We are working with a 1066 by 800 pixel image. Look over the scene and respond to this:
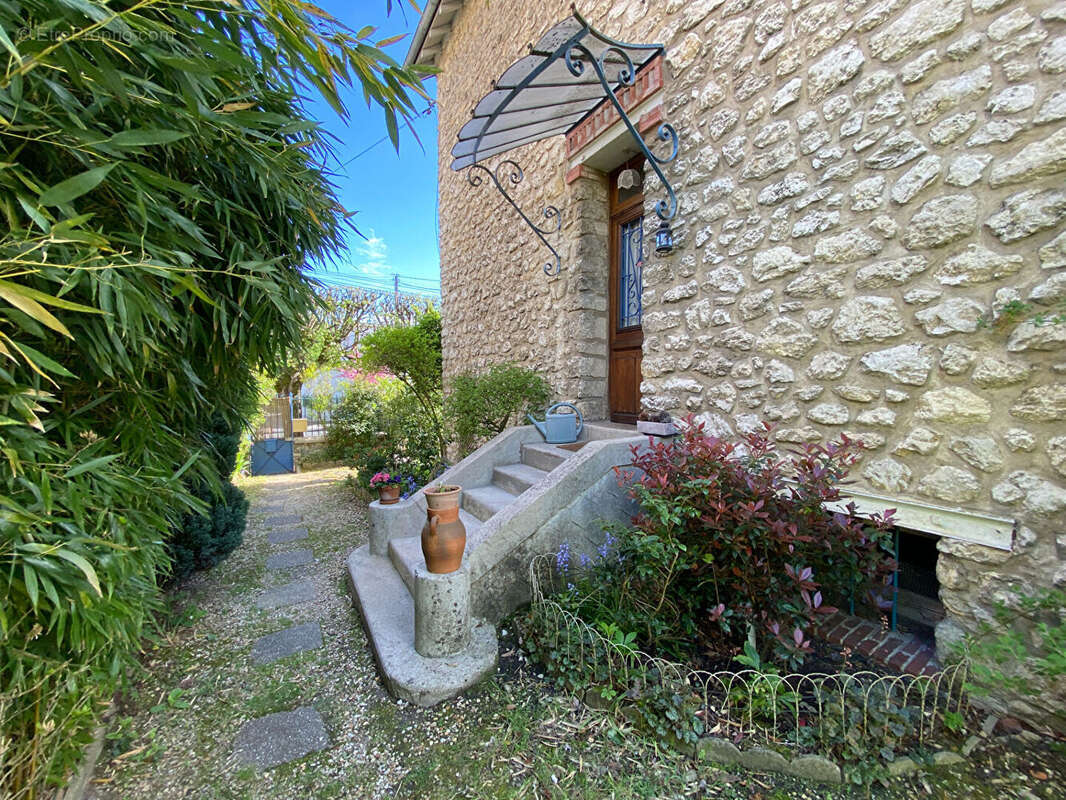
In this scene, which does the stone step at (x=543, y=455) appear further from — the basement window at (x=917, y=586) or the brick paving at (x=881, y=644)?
the basement window at (x=917, y=586)

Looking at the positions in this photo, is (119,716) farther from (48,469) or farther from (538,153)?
(538,153)

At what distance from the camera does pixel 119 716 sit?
194 cm

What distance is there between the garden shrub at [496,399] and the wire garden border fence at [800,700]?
8.27 ft

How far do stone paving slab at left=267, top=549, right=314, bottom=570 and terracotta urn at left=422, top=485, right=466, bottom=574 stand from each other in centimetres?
230

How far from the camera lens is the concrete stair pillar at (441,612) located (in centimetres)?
207

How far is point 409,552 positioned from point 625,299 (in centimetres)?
284

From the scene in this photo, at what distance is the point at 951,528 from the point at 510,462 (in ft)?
9.47

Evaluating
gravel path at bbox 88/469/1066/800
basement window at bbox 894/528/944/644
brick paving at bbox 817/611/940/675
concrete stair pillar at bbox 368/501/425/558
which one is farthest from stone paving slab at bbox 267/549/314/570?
basement window at bbox 894/528/944/644

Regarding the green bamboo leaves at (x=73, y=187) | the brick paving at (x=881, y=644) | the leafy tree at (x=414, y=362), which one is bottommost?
the brick paving at (x=881, y=644)

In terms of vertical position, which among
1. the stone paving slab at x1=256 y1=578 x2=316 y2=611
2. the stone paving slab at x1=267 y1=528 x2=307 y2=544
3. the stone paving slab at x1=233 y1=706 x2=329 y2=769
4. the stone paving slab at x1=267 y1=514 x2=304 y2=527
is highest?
the stone paving slab at x1=233 y1=706 x2=329 y2=769

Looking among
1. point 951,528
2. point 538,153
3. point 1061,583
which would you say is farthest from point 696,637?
point 538,153

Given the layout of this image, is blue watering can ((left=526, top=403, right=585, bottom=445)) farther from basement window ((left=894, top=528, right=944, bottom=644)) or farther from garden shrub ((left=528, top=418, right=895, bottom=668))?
basement window ((left=894, top=528, right=944, bottom=644))

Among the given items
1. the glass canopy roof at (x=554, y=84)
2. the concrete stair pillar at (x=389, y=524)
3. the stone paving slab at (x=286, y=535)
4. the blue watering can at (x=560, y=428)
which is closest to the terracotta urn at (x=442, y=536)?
the concrete stair pillar at (x=389, y=524)

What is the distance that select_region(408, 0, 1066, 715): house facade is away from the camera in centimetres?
165
